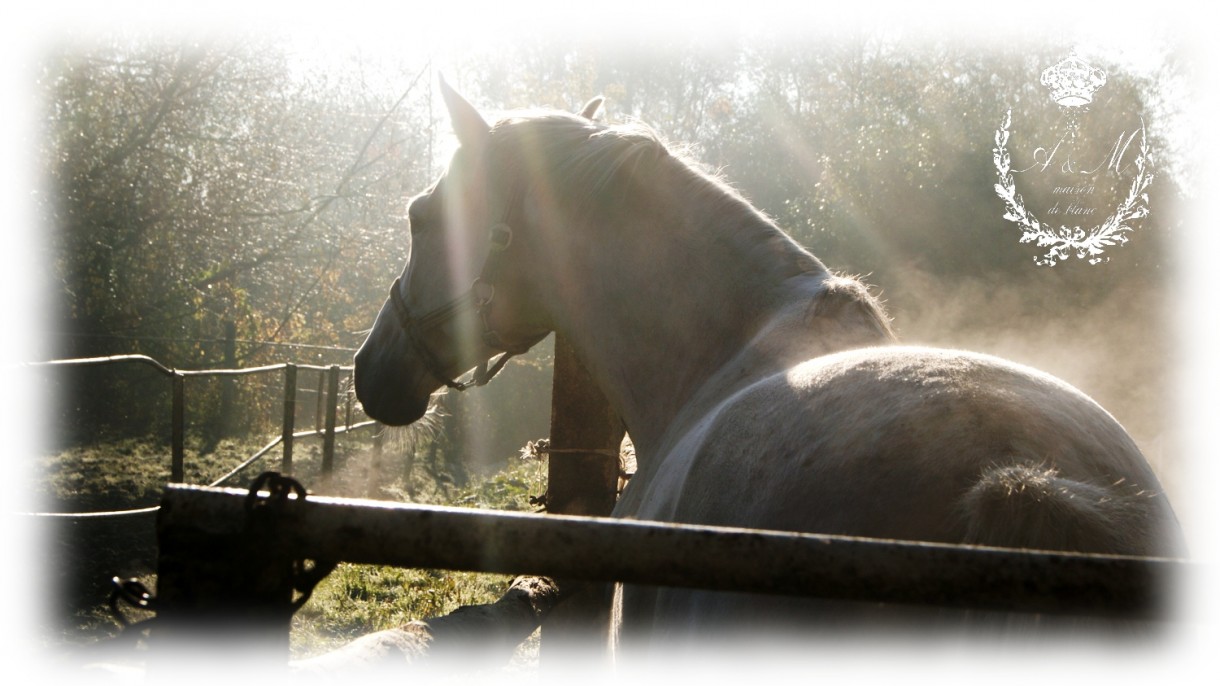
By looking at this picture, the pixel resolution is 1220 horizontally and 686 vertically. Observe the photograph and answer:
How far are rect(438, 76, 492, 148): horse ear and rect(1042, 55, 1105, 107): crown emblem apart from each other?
33.2 feet

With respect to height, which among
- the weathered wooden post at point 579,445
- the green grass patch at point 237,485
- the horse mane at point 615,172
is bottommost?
the green grass patch at point 237,485

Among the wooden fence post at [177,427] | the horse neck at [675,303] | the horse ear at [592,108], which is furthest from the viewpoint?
the wooden fence post at [177,427]

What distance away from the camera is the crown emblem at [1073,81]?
1070 centimetres

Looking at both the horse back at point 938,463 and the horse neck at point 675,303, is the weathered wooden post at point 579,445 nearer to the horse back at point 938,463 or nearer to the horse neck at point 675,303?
the horse neck at point 675,303

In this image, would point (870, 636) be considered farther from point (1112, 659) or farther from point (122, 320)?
point (122, 320)

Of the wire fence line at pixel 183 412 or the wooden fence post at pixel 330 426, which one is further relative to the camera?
the wooden fence post at pixel 330 426

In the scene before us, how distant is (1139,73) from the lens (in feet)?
37.6

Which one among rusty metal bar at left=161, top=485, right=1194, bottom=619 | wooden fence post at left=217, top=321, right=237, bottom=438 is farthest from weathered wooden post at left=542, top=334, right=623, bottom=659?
wooden fence post at left=217, top=321, right=237, bottom=438

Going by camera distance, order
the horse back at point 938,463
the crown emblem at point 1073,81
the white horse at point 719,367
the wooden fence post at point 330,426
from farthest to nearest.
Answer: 1. the crown emblem at point 1073,81
2. the wooden fence post at point 330,426
3. the white horse at point 719,367
4. the horse back at point 938,463
